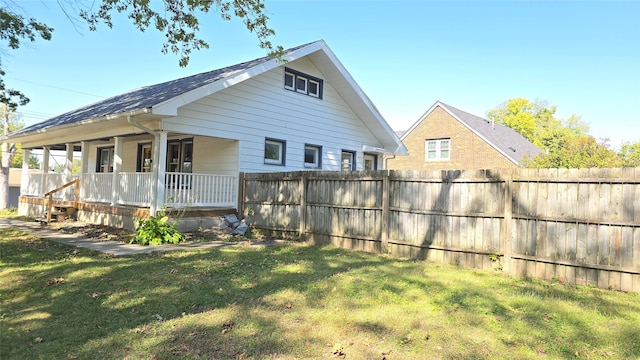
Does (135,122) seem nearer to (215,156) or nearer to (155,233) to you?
(155,233)

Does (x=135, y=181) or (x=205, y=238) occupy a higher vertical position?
(x=135, y=181)

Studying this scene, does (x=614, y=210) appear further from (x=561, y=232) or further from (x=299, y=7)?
(x=299, y=7)

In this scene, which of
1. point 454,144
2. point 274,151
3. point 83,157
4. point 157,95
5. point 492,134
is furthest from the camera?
point 492,134

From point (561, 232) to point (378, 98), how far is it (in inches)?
995

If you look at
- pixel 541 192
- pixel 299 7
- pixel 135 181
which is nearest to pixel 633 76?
pixel 299 7

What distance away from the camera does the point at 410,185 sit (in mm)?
7812

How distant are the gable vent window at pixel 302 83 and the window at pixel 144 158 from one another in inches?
256

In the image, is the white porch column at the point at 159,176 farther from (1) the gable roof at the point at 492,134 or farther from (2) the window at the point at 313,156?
(1) the gable roof at the point at 492,134

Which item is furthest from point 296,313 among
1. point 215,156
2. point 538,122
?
point 538,122

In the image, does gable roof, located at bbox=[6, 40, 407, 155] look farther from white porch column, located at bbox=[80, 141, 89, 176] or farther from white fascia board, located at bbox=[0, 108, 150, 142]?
white porch column, located at bbox=[80, 141, 89, 176]

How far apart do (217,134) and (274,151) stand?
2.46m

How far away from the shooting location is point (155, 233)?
30.0 ft

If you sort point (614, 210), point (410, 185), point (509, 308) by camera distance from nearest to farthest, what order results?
point (509, 308) → point (614, 210) → point (410, 185)

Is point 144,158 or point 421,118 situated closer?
point 144,158
